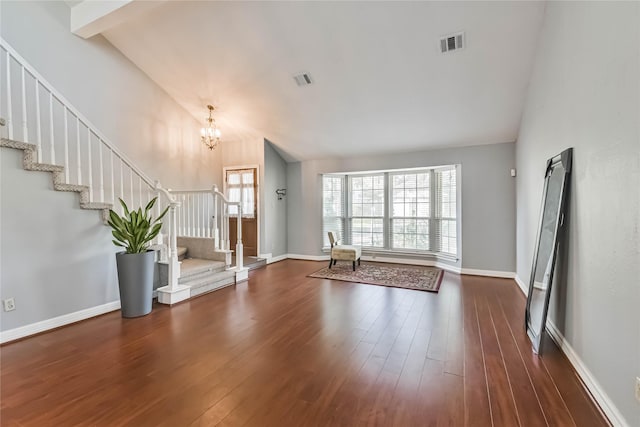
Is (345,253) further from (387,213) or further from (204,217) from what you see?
(204,217)

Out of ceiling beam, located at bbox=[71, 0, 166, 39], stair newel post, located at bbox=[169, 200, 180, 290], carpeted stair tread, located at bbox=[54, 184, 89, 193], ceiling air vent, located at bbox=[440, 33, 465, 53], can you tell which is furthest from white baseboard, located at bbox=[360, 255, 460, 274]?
ceiling beam, located at bbox=[71, 0, 166, 39]

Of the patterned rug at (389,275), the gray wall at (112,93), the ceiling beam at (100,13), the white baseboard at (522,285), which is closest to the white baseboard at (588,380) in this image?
the white baseboard at (522,285)

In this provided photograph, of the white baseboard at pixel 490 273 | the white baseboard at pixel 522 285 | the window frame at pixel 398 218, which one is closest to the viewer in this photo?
the white baseboard at pixel 522 285

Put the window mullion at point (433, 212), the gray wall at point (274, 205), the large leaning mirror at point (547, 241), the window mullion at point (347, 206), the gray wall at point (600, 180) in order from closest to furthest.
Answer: the gray wall at point (600, 180) < the large leaning mirror at point (547, 241) < the window mullion at point (433, 212) < the gray wall at point (274, 205) < the window mullion at point (347, 206)

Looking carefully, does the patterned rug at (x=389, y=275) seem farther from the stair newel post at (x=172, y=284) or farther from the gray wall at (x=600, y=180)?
the stair newel post at (x=172, y=284)

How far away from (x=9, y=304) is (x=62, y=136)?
2253mm

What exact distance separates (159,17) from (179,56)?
2.06ft

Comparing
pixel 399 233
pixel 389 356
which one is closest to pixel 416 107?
pixel 399 233

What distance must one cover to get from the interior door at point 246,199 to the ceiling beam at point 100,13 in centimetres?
332

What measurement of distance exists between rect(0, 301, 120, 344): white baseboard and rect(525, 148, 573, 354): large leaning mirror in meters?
4.56

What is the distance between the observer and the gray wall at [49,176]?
282 centimetres

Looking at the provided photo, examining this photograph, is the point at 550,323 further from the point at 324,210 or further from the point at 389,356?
the point at 324,210

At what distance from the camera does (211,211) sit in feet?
19.7

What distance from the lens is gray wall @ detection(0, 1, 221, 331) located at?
9.25ft
